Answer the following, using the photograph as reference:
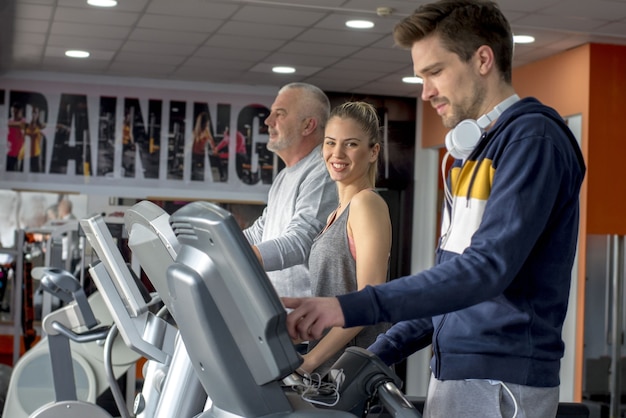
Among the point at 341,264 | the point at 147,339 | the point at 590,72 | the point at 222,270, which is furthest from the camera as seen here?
the point at 590,72

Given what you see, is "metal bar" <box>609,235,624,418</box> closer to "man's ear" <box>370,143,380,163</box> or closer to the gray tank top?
"man's ear" <box>370,143,380,163</box>

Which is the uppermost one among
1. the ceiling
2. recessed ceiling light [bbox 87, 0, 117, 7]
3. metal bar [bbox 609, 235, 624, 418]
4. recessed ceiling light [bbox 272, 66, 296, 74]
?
recessed ceiling light [bbox 87, 0, 117, 7]

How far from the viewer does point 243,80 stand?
363 inches

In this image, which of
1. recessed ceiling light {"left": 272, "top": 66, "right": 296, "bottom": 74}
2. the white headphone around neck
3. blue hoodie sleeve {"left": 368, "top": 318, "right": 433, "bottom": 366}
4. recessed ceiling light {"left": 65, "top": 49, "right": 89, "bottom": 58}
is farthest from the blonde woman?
recessed ceiling light {"left": 272, "top": 66, "right": 296, "bottom": 74}

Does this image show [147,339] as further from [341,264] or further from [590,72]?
[590,72]

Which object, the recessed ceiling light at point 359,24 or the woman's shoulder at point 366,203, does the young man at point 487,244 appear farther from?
the recessed ceiling light at point 359,24

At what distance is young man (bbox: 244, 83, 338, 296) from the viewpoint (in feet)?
8.30

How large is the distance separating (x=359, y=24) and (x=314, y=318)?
17.7 feet

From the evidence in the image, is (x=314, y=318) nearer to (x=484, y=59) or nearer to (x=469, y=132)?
(x=469, y=132)

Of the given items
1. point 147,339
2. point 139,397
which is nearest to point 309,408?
point 147,339

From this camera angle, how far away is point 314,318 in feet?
4.53

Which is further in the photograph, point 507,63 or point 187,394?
point 187,394

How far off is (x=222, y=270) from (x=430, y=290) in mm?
307

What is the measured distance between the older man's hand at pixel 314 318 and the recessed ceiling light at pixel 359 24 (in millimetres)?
5295
